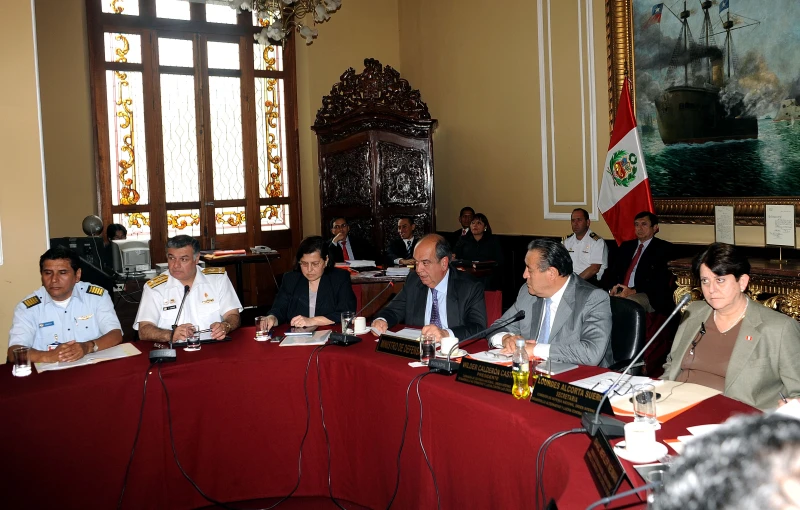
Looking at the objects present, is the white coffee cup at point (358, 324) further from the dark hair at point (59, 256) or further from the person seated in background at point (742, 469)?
the person seated in background at point (742, 469)

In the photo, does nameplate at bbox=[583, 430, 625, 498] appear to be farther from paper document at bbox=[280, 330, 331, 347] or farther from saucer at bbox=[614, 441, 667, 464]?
paper document at bbox=[280, 330, 331, 347]

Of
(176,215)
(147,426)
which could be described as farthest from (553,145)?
(147,426)

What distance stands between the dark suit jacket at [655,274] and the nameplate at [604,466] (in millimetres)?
3718

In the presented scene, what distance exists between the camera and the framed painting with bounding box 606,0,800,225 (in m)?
4.89

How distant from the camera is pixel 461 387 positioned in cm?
262

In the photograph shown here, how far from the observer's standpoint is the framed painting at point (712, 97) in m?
4.89

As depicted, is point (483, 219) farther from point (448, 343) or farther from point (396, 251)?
point (448, 343)

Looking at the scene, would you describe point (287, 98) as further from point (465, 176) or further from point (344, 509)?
point (344, 509)

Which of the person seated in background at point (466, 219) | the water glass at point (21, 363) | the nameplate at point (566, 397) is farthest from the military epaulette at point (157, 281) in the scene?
the person seated in background at point (466, 219)

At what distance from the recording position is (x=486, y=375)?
2621 mm

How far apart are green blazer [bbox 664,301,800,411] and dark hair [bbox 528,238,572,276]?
0.75 m

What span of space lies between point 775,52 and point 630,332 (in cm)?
291

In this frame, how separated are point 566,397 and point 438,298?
1.49 meters

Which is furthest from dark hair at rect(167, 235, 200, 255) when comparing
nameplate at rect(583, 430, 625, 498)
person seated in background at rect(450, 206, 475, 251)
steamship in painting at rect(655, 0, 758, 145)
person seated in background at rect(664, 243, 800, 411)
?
person seated in background at rect(450, 206, 475, 251)
